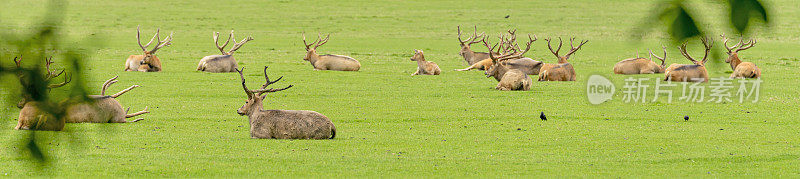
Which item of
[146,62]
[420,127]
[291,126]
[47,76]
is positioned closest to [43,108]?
[47,76]

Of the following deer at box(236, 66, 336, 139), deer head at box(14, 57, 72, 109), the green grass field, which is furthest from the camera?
deer at box(236, 66, 336, 139)

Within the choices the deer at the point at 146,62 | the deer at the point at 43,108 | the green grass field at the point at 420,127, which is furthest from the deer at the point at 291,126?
the deer at the point at 146,62

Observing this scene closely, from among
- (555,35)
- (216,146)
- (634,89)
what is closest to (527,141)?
(216,146)

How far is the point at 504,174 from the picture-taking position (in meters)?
8.67

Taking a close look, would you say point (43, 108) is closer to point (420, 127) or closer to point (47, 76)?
point (47, 76)

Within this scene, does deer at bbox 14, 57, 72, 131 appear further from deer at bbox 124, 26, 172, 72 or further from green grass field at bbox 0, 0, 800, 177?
deer at bbox 124, 26, 172, 72

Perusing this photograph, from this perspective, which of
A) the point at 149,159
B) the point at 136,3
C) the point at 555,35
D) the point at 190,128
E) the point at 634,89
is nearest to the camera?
the point at 149,159

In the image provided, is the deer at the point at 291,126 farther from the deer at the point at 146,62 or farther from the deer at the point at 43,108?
the deer at the point at 146,62

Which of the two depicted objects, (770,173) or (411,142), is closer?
(770,173)

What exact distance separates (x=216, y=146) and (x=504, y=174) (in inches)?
125

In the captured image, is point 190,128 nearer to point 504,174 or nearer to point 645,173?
point 504,174

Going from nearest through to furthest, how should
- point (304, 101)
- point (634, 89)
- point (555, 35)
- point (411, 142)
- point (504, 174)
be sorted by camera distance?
point (504, 174)
point (411, 142)
point (304, 101)
point (634, 89)
point (555, 35)

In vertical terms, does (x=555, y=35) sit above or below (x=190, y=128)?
above

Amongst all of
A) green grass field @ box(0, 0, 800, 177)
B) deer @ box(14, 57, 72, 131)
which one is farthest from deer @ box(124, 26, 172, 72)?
deer @ box(14, 57, 72, 131)
